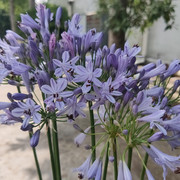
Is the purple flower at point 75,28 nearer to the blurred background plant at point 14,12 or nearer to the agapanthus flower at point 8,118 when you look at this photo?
the agapanthus flower at point 8,118

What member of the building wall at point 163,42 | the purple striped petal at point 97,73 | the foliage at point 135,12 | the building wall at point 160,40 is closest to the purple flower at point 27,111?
the purple striped petal at point 97,73

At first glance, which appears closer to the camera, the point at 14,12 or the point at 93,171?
the point at 93,171

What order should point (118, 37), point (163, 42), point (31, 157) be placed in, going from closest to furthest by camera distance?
1. point (31, 157)
2. point (118, 37)
3. point (163, 42)

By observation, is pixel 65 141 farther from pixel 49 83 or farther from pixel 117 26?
pixel 117 26

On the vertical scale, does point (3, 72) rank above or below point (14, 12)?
below

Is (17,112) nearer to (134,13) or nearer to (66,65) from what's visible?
(66,65)

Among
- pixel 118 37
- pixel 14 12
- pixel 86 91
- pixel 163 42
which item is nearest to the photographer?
pixel 86 91

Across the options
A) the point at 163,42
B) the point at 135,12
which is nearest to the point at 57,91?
the point at 135,12
